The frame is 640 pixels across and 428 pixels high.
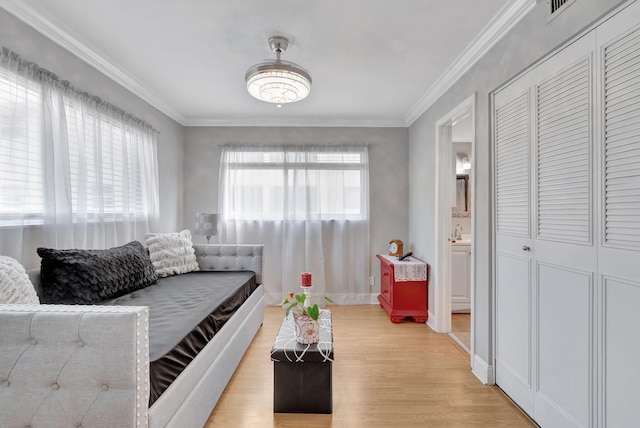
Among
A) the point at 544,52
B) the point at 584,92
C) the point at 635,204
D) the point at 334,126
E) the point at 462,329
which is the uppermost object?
the point at 334,126

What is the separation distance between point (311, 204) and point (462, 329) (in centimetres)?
242

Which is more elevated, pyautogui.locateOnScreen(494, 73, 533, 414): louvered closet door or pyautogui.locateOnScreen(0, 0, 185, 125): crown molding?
pyautogui.locateOnScreen(0, 0, 185, 125): crown molding

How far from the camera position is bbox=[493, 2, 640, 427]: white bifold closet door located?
4.63 feet

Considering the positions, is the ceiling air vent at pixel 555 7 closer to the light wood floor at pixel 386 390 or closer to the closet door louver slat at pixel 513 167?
the closet door louver slat at pixel 513 167

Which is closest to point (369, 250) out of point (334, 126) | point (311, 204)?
point (311, 204)

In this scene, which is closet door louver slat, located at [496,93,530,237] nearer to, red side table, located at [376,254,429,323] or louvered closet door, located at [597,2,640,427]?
louvered closet door, located at [597,2,640,427]

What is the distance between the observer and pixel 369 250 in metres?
4.63

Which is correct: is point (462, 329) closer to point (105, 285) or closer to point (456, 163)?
point (456, 163)

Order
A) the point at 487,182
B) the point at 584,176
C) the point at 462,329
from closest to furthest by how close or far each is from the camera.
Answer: the point at 584,176
the point at 487,182
the point at 462,329

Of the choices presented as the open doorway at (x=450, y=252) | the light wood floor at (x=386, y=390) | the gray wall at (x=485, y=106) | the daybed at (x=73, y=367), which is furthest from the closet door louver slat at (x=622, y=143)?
the daybed at (x=73, y=367)

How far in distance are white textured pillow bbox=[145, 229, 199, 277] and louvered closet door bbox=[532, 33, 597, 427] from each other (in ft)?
10.3

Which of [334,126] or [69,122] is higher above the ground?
[334,126]

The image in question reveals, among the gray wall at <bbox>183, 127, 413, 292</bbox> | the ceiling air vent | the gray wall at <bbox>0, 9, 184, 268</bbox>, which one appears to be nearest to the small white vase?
the gray wall at <bbox>0, 9, 184, 268</bbox>

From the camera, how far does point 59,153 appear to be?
2.33 meters
